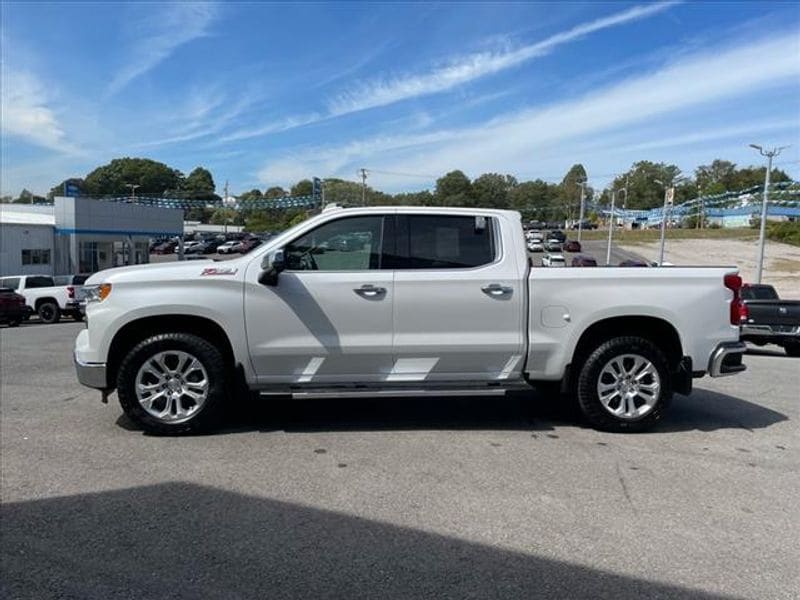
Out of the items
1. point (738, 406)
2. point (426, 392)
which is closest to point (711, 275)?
point (738, 406)

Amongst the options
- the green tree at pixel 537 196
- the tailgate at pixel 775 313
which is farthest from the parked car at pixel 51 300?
the green tree at pixel 537 196

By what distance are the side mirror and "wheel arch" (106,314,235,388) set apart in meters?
0.58

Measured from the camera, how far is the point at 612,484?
4.54 meters

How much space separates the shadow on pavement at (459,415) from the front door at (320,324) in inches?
23.7

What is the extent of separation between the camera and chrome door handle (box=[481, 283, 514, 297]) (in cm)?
561

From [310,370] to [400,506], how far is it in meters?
1.81

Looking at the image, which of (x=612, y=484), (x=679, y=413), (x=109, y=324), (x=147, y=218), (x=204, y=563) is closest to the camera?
(x=204, y=563)

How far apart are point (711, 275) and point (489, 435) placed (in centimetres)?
243

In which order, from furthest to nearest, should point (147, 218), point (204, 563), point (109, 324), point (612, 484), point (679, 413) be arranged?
point (147, 218) → point (679, 413) → point (109, 324) → point (612, 484) → point (204, 563)

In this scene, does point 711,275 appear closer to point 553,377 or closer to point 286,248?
point 553,377

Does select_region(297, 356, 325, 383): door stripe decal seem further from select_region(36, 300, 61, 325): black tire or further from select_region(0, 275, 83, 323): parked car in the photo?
select_region(36, 300, 61, 325): black tire

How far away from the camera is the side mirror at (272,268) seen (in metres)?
5.46

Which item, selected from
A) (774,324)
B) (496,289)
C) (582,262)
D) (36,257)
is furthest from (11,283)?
(774,324)

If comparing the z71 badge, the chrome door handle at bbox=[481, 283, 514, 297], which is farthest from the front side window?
the chrome door handle at bbox=[481, 283, 514, 297]
